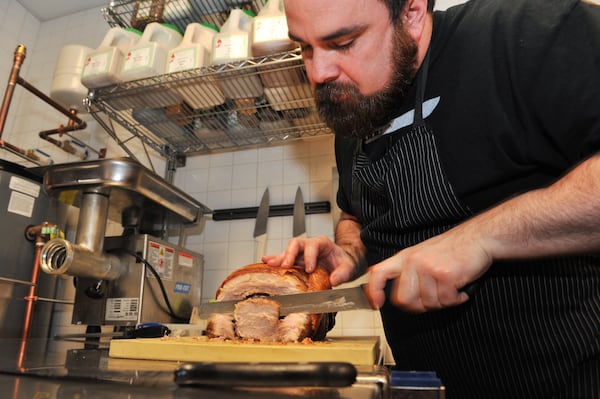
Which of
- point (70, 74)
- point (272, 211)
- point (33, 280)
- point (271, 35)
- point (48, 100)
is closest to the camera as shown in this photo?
point (271, 35)

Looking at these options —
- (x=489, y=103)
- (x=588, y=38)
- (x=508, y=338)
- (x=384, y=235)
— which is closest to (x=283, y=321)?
(x=384, y=235)

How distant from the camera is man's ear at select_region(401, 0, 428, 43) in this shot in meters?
0.86

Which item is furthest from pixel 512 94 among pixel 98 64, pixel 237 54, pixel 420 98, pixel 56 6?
pixel 56 6

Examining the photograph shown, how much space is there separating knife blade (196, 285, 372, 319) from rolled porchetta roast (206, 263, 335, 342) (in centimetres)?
1

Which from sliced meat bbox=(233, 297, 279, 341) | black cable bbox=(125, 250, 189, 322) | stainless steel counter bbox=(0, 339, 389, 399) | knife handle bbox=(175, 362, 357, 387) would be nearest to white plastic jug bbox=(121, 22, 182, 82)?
black cable bbox=(125, 250, 189, 322)

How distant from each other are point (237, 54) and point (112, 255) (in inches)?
30.7

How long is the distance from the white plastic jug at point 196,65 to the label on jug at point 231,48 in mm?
74

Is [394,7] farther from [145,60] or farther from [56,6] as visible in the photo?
[56,6]

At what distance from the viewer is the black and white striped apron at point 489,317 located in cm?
68

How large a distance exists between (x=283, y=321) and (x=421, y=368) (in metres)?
0.31

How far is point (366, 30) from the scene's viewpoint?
0.80m

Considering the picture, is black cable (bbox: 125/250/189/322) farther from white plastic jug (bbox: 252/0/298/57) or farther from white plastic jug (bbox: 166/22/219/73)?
white plastic jug (bbox: 252/0/298/57)

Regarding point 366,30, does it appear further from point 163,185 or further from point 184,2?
point 184,2

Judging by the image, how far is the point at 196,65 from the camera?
138 centimetres
